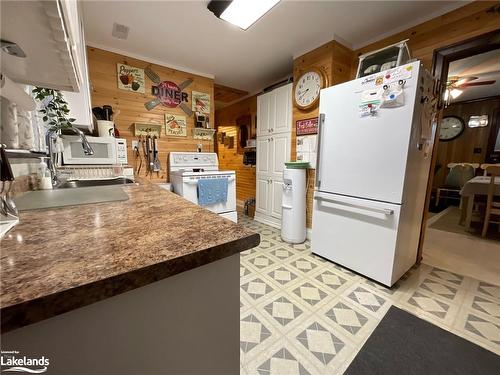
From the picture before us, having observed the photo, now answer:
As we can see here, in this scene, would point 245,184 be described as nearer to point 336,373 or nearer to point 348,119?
point 348,119

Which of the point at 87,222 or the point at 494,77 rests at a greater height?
the point at 494,77

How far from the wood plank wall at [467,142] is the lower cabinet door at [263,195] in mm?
4750

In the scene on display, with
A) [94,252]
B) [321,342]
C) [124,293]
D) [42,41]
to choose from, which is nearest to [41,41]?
[42,41]

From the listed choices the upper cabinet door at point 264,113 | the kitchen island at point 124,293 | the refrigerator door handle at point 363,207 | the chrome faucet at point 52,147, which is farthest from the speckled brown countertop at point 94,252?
the upper cabinet door at point 264,113

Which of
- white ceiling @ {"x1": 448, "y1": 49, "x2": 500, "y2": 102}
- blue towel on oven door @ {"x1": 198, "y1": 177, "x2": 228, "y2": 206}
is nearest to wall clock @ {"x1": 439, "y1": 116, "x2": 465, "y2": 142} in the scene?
white ceiling @ {"x1": 448, "y1": 49, "x2": 500, "y2": 102}

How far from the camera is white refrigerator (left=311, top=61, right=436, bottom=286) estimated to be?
5.02 feet

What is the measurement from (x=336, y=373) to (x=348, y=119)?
5.92 feet

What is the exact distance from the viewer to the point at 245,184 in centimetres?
454

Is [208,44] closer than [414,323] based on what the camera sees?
No

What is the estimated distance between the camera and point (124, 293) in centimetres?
41

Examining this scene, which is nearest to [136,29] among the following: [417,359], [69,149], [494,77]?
[69,149]

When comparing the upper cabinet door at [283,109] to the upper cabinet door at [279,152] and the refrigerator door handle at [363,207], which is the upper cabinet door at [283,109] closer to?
the upper cabinet door at [279,152]

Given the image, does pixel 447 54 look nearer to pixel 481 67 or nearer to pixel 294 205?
pixel 294 205

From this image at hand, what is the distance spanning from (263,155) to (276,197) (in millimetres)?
731
